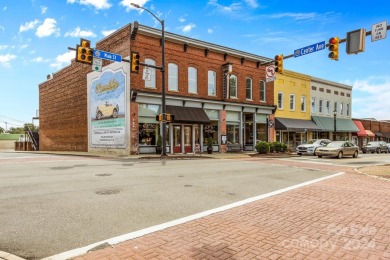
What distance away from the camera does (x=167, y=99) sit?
2495cm

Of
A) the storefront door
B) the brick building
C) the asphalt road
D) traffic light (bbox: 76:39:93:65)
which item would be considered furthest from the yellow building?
the asphalt road

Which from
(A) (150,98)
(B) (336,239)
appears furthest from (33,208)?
(A) (150,98)

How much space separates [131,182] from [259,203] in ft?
15.0

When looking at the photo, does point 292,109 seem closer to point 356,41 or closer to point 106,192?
point 356,41

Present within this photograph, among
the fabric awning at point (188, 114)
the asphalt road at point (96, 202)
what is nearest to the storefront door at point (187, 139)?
the fabric awning at point (188, 114)

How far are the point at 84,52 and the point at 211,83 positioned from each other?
15031 mm

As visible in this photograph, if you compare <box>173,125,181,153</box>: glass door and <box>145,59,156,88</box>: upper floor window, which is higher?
<box>145,59,156,88</box>: upper floor window

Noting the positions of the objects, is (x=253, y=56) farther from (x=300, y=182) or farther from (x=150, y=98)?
(x=300, y=182)

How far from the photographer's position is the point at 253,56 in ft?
103

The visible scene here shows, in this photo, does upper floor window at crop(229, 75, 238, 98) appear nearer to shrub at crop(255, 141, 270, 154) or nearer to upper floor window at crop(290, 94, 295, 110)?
shrub at crop(255, 141, 270, 154)

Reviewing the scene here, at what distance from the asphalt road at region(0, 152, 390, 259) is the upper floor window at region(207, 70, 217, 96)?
55.8 feet

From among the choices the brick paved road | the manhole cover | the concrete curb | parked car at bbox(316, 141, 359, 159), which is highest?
parked car at bbox(316, 141, 359, 159)

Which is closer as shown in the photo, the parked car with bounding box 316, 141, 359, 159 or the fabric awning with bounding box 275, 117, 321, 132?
the parked car with bounding box 316, 141, 359, 159

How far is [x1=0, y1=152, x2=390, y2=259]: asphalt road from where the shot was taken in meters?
4.87
